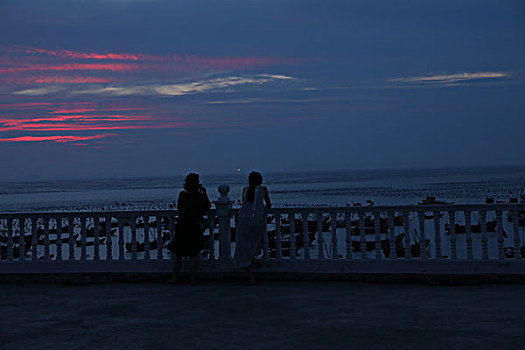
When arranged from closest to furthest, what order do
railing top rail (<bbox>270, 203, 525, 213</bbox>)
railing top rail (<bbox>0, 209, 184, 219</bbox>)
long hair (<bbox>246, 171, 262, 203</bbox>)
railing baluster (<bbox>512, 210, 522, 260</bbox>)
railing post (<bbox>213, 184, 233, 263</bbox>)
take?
railing baluster (<bbox>512, 210, 522, 260</bbox>) → railing top rail (<bbox>270, 203, 525, 213</bbox>) → long hair (<bbox>246, 171, 262, 203</bbox>) → railing post (<bbox>213, 184, 233, 263</bbox>) → railing top rail (<bbox>0, 209, 184, 219</bbox>)

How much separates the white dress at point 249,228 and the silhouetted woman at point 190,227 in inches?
20.8

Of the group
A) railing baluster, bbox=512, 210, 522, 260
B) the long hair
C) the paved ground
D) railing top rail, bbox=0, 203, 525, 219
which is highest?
the long hair

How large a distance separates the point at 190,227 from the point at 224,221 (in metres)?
0.52

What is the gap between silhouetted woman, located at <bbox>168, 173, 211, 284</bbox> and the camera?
8.41 m

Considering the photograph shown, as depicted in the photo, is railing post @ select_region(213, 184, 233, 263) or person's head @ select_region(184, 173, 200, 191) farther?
railing post @ select_region(213, 184, 233, 263)

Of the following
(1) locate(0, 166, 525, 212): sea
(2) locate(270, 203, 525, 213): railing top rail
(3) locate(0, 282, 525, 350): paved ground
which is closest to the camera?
(3) locate(0, 282, 525, 350): paved ground

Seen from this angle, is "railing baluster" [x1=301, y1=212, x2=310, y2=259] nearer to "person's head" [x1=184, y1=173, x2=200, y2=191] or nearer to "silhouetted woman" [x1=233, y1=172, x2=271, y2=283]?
"silhouetted woman" [x1=233, y1=172, x2=271, y2=283]

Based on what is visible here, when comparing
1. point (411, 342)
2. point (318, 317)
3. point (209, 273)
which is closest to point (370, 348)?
point (411, 342)

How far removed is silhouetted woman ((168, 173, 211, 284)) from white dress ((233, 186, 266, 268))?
0.53m

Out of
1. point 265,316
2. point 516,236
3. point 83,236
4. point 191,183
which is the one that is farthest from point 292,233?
point 83,236

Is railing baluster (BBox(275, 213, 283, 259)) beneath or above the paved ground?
above

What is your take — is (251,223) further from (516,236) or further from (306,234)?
(516,236)

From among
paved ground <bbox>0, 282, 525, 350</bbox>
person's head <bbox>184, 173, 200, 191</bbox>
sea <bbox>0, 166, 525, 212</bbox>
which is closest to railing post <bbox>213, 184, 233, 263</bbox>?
person's head <bbox>184, 173, 200, 191</bbox>

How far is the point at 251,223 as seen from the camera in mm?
A: 8336
